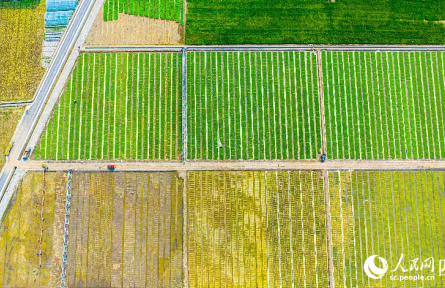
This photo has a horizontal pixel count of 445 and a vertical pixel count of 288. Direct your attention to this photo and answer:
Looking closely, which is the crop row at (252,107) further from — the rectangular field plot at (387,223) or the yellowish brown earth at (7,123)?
the yellowish brown earth at (7,123)

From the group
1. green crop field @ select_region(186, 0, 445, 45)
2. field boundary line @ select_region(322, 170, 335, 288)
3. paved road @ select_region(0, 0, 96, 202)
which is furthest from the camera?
green crop field @ select_region(186, 0, 445, 45)

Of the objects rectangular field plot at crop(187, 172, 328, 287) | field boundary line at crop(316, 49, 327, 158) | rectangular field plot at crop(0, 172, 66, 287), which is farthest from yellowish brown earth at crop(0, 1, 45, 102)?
field boundary line at crop(316, 49, 327, 158)

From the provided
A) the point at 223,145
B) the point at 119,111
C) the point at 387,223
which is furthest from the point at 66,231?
the point at 387,223

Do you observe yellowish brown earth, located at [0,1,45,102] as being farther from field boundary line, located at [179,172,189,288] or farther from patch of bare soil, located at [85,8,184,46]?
field boundary line, located at [179,172,189,288]

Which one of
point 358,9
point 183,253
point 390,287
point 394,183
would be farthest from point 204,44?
point 390,287

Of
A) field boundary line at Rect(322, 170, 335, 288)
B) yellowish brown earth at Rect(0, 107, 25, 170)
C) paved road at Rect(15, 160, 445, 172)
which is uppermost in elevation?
yellowish brown earth at Rect(0, 107, 25, 170)

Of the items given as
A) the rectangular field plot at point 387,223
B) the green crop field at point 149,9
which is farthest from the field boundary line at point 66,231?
the rectangular field plot at point 387,223
